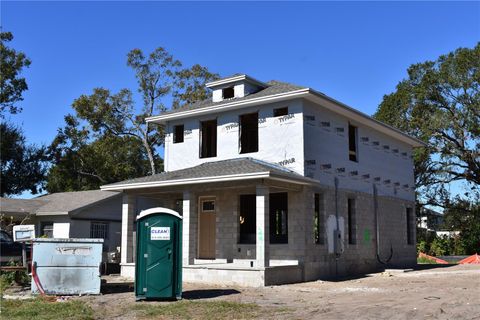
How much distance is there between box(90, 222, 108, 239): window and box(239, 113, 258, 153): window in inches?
399

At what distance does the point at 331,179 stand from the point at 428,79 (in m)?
20.6

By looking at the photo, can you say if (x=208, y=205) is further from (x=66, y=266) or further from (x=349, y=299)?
(x=349, y=299)

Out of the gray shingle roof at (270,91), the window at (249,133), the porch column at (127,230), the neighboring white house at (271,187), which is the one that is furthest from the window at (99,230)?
the window at (249,133)

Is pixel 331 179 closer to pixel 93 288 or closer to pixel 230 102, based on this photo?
pixel 230 102

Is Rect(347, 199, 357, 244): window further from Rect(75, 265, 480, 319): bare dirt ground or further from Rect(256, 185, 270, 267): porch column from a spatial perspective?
Rect(256, 185, 270, 267): porch column

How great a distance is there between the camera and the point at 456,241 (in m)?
38.6

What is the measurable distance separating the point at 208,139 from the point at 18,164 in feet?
79.5

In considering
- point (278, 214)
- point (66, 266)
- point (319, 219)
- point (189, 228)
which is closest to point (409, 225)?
point (319, 219)

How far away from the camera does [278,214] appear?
20266 mm

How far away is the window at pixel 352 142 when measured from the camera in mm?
21906

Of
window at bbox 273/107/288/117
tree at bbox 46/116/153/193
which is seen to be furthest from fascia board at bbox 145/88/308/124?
tree at bbox 46/116/153/193

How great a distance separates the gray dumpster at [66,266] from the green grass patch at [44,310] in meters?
0.88

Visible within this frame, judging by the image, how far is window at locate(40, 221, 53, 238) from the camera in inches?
1056

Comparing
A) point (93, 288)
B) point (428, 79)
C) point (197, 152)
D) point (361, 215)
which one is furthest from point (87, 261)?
point (428, 79)
